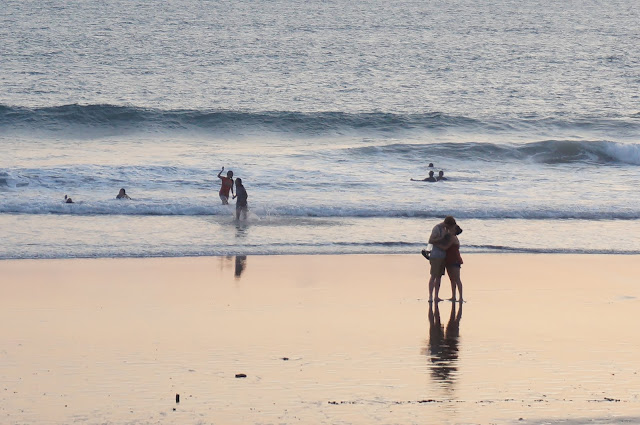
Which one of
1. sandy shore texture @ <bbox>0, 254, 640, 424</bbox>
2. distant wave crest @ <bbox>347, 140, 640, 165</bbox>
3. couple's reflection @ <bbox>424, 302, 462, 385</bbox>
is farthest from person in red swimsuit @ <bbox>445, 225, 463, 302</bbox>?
distant wave crest @ <bbox>347, 140, 640, 165</bbox>

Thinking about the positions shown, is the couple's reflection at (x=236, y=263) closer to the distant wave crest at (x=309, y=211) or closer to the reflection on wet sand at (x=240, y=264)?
the reflection on wet sand at (x=240, y=264)

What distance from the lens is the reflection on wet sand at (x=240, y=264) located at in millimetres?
14016

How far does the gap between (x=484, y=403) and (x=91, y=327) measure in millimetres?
4536

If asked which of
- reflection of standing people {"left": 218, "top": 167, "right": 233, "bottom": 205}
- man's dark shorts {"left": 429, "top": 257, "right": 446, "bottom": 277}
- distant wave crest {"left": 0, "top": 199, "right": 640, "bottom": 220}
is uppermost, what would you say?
reflection of standing people {"left": 218, "top": 167, "right": 233, "bottom": 205}

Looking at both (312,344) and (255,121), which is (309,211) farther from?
(255,121)

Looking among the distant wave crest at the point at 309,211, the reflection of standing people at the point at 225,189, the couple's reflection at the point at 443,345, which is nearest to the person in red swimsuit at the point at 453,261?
the couple's reflection at the point at 443,345

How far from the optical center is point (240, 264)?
48.8 feet

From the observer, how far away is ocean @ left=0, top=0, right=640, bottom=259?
733 inches

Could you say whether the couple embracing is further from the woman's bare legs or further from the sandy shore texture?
the sandy shore texture

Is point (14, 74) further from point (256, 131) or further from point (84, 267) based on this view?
point (84, 267)

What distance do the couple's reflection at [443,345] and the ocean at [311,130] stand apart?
4624 millimetres

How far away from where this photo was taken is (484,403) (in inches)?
336

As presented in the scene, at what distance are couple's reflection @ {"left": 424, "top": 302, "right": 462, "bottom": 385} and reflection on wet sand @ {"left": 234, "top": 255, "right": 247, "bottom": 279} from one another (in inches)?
122

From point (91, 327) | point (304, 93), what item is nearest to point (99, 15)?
point (304, 93)
